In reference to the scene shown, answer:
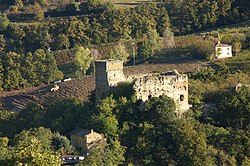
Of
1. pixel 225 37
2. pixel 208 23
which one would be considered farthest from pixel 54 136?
pixel 208 23

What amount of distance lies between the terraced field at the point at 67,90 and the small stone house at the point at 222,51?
63.8 inches

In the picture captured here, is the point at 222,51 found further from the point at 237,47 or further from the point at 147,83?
the point at 147,83

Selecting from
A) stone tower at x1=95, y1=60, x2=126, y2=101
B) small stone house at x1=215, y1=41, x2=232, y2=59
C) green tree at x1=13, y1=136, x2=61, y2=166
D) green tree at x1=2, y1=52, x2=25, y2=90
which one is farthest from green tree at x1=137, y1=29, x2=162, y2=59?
green tree at x1=13, y1=136, x2=61, y2=166

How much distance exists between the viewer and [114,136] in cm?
3281

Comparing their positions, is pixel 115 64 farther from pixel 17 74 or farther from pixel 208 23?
pixel 208 23

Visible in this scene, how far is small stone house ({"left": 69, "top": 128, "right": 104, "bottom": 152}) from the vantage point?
32.1m

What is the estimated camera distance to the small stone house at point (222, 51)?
160 ft

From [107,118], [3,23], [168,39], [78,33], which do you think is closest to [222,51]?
[168,39]

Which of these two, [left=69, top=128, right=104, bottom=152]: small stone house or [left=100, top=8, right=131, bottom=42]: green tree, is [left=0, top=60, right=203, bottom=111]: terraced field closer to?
[left=100, top=8, right=131, bottom=42]: green tree

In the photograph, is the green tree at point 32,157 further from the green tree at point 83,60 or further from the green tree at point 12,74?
the green tree at point 12,74

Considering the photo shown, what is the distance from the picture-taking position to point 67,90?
50.8m

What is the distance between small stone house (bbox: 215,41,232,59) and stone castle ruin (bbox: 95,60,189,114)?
550 inches

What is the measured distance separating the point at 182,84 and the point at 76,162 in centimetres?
701

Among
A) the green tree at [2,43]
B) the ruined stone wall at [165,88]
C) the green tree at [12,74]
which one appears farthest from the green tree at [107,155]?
the green tree at [2,43]
